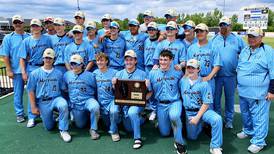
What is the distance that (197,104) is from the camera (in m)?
4.86

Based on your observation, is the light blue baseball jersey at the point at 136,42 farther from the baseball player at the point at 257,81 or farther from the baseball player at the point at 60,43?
the baseball player at the point at 257,81

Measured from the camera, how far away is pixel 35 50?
5.86 metres

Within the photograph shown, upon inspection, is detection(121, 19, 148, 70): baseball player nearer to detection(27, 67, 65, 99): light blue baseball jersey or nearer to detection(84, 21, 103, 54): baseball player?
detection(84, 21, 103, 54): baseball player

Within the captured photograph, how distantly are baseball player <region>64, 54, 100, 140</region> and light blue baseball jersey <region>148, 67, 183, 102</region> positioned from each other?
44.6 inches

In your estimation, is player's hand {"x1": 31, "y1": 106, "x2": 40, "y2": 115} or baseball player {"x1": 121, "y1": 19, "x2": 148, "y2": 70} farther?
baseball player {"x1": 121, "y1": 19, "x2": 148, "y2": 70}

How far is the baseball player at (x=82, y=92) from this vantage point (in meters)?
5.30

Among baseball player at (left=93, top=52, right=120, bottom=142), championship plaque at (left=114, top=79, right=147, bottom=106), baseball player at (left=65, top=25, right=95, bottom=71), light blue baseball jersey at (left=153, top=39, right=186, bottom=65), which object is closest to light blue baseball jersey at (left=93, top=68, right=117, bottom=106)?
baseball player at (left=93, top=52, right=120, bottom=142)

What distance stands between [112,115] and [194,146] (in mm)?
1539

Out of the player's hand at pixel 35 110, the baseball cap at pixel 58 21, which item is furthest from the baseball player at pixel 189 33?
the player's hand at pixel 35 110

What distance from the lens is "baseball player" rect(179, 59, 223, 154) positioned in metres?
4.54

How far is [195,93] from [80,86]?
6.92ft

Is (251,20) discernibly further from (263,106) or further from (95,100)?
(95,100)

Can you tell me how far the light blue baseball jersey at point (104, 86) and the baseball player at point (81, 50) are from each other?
58 centimetres

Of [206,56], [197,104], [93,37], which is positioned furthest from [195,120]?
[93,37]
